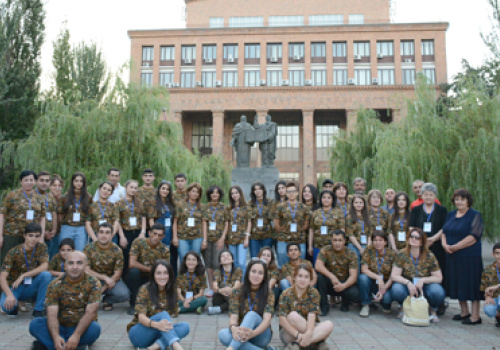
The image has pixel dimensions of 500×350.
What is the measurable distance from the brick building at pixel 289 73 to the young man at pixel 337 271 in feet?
104

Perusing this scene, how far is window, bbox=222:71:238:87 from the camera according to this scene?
4031 centimetres

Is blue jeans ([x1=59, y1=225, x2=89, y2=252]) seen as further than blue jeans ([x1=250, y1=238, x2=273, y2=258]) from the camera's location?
No

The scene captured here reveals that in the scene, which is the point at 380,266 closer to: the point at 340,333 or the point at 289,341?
the point at 340,333

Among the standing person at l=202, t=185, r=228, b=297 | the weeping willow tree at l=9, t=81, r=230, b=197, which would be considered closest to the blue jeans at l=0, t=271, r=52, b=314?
the standing person at l=202, t=185, r=228, b=297

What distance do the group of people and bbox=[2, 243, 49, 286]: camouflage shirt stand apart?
0.05 feet

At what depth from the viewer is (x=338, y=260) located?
6.96 metres

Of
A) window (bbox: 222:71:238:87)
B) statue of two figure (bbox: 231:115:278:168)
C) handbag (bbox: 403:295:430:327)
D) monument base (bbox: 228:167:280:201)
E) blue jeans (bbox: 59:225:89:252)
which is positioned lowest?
handbag (bbox: 403:295:430:327)

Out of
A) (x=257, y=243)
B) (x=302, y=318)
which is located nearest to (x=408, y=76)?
(x=257, y=243)

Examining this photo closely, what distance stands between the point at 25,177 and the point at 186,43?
36734 millimetres

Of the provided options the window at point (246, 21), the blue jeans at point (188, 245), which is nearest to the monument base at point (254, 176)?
the blue jeans at point (188, 245)

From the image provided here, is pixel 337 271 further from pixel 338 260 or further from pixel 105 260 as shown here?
pixel 105 260

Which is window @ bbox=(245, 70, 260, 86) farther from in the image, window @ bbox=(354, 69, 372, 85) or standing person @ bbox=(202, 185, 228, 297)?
standing person @ bbox=(202, 185, 228, 297)

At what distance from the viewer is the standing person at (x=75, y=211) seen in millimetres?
7512

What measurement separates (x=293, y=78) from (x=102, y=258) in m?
35.5
